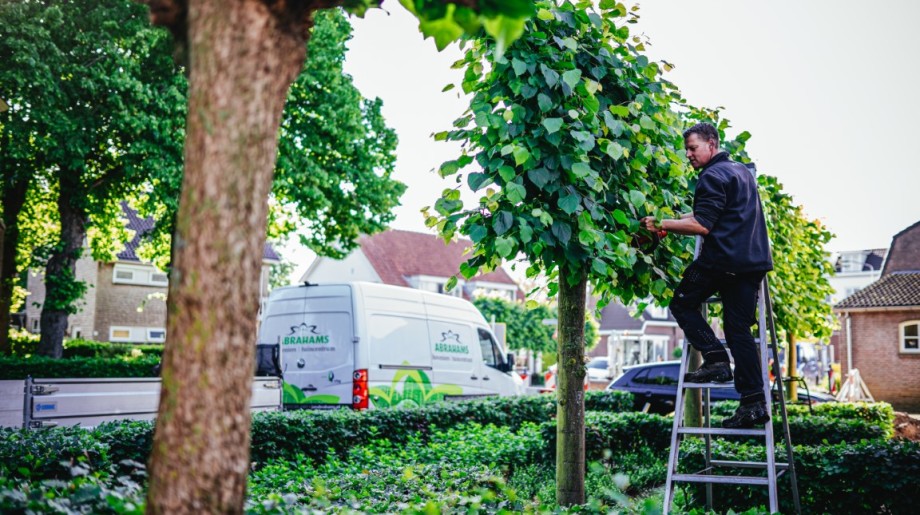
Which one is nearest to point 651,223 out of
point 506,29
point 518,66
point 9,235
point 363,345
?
point 518,66

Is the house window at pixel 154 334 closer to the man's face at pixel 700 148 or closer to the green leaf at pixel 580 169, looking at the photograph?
the green leaf at pixel 580 169

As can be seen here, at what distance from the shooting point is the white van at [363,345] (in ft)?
37.7

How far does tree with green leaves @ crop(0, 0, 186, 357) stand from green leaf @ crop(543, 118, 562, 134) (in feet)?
47.7

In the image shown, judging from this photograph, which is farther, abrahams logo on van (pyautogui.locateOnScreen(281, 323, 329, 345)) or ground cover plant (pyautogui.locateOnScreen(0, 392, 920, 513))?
abrahams logo on van (pyautogui.locateOnScreen(281, 323, 329, 345))

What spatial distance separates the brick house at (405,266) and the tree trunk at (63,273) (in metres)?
28.0

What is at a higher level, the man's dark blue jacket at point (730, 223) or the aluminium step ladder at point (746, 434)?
the man's dark blue jacket at point (730, 223)

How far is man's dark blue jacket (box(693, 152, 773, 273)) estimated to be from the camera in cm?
500

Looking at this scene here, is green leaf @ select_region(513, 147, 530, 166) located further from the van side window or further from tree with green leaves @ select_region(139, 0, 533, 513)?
the van side window

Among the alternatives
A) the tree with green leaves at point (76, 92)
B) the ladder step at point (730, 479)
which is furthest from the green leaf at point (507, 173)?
the tree with green leaves at point (76, 92)

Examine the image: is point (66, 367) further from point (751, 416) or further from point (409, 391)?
point (751, 416)

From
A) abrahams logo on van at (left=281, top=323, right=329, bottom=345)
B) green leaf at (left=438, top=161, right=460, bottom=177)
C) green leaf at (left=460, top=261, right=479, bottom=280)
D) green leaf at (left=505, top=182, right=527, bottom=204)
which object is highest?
green leaf at (left=438, top=161, right=460, bottom=177)

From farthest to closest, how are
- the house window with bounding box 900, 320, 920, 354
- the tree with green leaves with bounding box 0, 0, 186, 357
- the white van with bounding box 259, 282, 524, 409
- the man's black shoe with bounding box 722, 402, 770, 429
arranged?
the house window with bounding box 900, 320, 920, 354
the tree with green leaves with bounding box 0, 0, 186, 357
the white van with bounding box 259, 282, 524, 409
the man's black shoe with bounding box 722, 402, 770, 429

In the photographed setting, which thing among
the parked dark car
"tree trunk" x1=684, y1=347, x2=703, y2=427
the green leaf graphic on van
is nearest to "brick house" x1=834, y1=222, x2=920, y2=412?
the parked dark car

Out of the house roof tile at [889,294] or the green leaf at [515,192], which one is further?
the house roof tile at [889,294]
